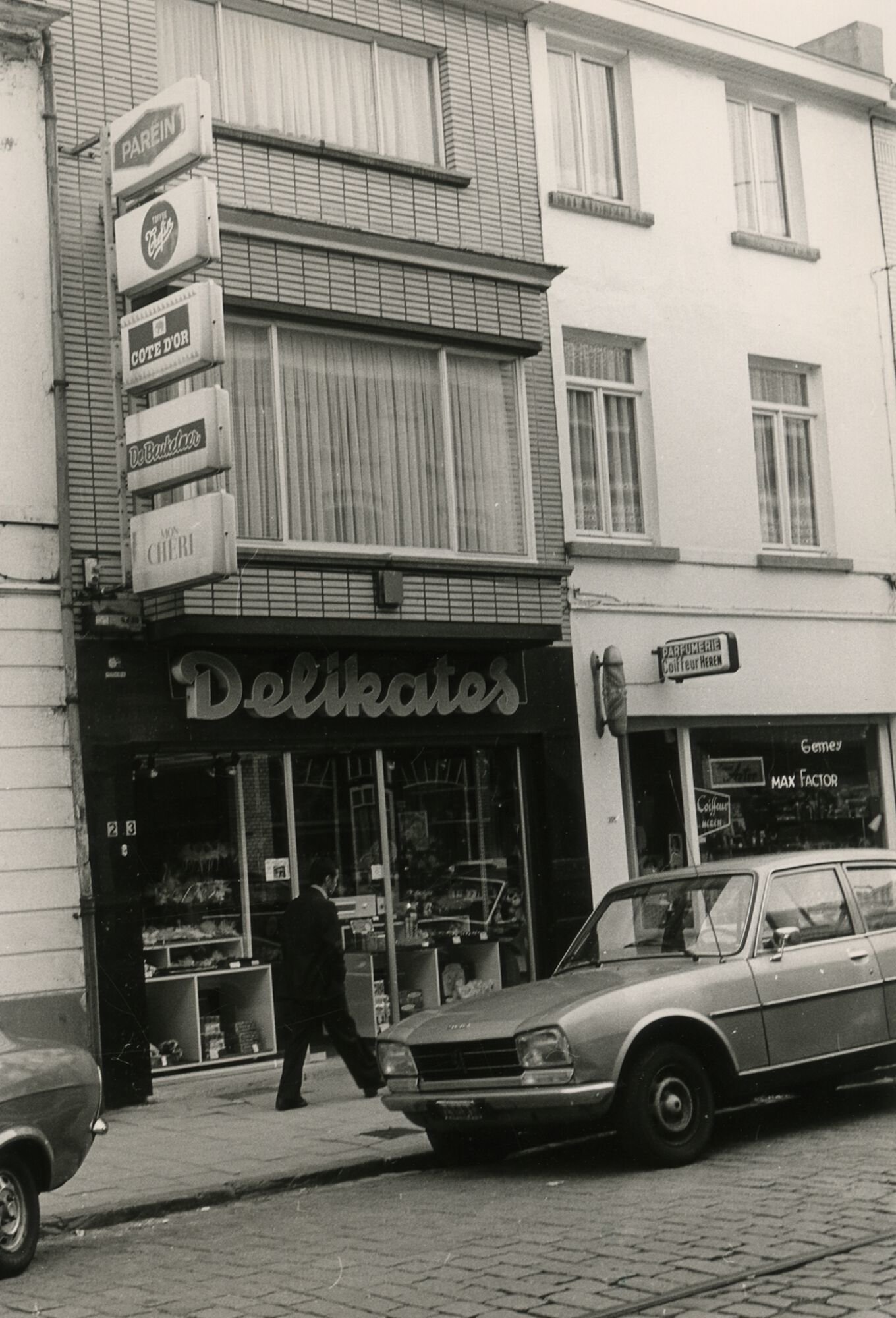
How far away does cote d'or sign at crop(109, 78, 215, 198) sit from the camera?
1213cm

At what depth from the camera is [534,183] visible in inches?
640

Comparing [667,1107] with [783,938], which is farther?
[783,938]

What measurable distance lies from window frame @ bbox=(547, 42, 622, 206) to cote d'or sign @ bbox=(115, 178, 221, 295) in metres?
5.41

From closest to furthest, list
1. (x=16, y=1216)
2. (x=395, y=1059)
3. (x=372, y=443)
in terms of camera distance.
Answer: (x=16, y=1216), (x=395, y=1059), (x=372, y=443)

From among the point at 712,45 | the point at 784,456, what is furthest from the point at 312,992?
the point at 712,45

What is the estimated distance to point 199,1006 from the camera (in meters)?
13.5

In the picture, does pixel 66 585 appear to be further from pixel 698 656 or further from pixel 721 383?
pixel 721 383

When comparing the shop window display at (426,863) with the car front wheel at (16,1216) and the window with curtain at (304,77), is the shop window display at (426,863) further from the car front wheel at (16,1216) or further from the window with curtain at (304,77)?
the car front wheel at (16,1216)

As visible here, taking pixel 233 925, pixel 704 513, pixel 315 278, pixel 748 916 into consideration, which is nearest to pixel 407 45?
pixel 315 278

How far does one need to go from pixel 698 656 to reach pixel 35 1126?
30.9 ft

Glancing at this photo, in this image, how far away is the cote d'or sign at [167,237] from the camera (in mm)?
12133

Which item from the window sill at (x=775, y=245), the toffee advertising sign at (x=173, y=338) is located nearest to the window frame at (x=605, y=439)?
the window sill at (x=775, y=245)

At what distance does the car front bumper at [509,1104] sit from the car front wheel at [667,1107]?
0.18 meters

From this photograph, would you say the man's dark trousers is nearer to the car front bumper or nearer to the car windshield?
the car windshield
